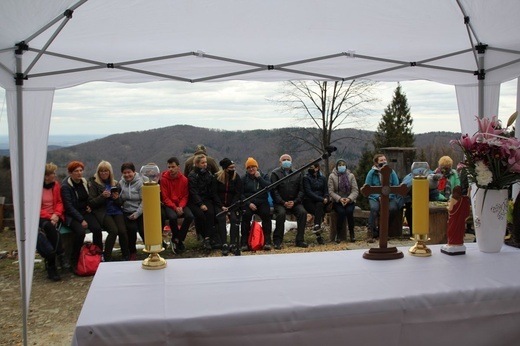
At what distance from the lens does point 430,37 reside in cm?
421

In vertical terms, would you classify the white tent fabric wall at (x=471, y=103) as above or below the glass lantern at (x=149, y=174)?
above

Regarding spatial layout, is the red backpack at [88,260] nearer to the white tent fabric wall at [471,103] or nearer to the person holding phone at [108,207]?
the person holding phone at [108,207]

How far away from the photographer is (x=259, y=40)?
4156 millimetres

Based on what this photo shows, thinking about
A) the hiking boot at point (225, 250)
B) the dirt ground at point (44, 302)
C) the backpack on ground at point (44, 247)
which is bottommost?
the dirt ground at point (44, 302)

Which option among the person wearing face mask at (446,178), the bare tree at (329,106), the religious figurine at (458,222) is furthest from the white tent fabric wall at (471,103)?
the bare tree at (329,106)

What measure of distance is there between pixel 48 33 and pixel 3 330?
243 centimetres

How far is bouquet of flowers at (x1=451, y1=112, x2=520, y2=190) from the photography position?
105 inches

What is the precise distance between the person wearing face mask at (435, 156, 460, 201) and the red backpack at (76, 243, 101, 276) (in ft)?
15.3

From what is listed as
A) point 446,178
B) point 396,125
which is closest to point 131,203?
point 446,178

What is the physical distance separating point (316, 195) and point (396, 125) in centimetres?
1060

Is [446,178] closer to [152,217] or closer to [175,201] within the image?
[175,201]

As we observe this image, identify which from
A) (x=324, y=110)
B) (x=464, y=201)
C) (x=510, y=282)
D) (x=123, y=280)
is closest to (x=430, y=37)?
(x=464, y=201)

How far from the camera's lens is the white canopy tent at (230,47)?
358cm

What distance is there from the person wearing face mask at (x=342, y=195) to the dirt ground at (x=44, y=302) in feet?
1.31
